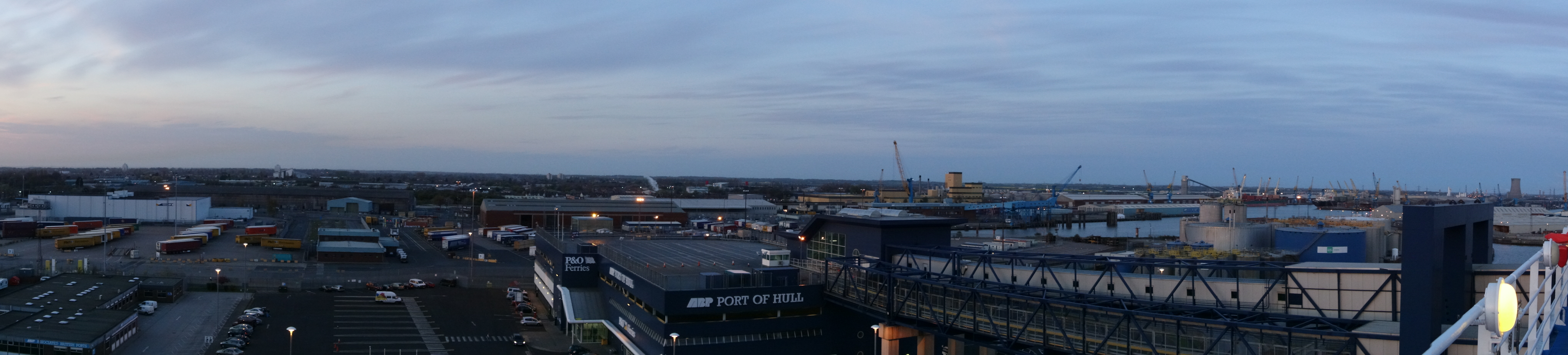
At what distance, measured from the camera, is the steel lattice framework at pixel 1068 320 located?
966cm

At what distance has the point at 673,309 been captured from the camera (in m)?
14.8

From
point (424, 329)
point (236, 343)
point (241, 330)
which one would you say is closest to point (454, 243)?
point (424, 329)

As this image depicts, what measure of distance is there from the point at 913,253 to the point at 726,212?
50236 mm

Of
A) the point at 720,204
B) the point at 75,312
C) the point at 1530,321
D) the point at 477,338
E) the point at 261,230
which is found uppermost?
the point at 1530,321

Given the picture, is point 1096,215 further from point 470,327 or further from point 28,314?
point 28,314

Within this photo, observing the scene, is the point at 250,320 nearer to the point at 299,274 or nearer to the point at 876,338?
the point at 299,274

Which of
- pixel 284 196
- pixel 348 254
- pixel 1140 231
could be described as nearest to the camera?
pixel 348 254

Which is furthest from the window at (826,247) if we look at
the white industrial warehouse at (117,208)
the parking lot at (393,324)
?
Answer: the white industrial warehouse at (117,208)

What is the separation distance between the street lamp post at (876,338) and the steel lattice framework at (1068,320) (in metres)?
0.34

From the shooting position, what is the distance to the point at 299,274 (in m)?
28.9

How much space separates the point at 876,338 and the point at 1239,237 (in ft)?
64.9

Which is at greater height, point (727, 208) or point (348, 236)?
point (727, 208)

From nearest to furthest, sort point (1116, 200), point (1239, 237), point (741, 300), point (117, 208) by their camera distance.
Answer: point (741, 300) → point (1239, 237) → point (117, 208) → point (1116, 200)

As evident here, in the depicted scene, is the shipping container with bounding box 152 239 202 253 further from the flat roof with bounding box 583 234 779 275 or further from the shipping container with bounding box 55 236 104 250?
the flat roof with bounding box 583 234 779 275
